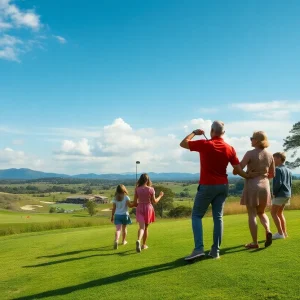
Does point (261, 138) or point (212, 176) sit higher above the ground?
point (261, 138)

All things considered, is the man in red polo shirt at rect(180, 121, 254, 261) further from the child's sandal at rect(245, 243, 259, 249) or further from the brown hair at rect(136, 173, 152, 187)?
the brown hair at rect(136, 173, 152, 187)

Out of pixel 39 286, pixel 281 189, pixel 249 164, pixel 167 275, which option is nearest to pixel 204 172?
pixel 249 164

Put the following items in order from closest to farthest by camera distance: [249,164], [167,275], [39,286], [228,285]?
[228,285]
[167,275]
[39,286]
[249,164]

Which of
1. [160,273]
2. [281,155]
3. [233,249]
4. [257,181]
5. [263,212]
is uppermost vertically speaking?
[281,155]

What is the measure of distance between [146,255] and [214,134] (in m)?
3.10

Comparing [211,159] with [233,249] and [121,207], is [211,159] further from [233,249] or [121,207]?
[121,207]

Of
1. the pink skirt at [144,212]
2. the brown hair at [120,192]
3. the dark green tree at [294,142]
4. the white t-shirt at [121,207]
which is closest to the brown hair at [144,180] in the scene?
the pink skirt at [144,212]

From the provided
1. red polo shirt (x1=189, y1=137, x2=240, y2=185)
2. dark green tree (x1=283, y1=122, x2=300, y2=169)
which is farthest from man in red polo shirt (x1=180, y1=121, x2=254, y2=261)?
dark green tree (x1=283, y1=122, x2=300, y2=169)

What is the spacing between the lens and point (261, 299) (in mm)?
5070

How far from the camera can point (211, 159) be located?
7.12 m

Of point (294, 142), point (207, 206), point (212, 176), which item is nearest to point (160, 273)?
point (207, 206)

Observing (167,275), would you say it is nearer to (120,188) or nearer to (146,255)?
(146,255)

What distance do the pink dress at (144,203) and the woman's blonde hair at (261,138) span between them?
3.03 metres

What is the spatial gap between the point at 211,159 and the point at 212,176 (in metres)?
0.31
